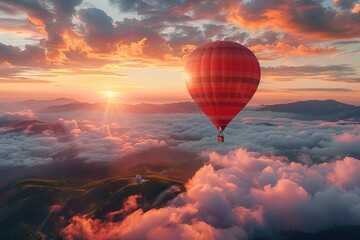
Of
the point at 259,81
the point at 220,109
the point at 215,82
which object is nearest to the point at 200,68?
the point at 215,82

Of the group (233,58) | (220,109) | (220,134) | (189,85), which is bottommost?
(220,134)

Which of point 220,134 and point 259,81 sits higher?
point 259,81

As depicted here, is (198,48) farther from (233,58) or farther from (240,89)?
(240,89)

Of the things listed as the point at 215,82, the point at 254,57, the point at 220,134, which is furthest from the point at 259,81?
the point at 220,134

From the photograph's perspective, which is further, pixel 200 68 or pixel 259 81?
pixel 259 81
